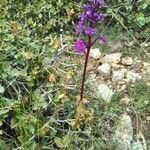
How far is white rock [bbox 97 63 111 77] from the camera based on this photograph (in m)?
3.65

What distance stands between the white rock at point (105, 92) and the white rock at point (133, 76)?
25cm

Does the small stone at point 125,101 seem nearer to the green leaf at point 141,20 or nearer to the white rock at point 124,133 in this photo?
the white rock at point 124,133

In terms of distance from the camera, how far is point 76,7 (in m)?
4.18

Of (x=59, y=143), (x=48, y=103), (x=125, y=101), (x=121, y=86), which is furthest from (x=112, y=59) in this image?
(x=59, y=143)

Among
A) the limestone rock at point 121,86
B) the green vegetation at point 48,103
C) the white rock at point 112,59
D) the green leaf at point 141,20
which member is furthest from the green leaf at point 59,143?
the green leaf at point 141,20

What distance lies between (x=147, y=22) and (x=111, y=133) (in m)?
1.51

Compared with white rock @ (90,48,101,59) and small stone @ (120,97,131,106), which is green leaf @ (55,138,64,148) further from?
white rock @ (90,48,101,59)

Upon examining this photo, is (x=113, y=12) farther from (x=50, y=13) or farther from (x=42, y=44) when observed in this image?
(x=42, y=44)

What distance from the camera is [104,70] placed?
365 centimetres

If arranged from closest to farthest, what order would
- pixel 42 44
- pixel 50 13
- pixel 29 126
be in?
1. pixel 29 126
2. pixel 42 44
3. pixel 50 13

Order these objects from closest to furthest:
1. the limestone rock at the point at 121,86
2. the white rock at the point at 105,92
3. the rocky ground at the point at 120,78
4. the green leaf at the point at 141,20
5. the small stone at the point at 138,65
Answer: the rocky ground at the point at 120,78 → the white rock at the point at 105,92 → the limestone rock at the point at 121,86 → the small stone at the point at 138,65 → the green leaf at the point at 141,20

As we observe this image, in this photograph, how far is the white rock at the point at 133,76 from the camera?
3611mm

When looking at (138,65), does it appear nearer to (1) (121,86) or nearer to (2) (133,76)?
(2) (133,76)

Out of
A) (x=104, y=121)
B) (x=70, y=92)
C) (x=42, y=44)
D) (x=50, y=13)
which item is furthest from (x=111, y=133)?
(x=50, y=13)
